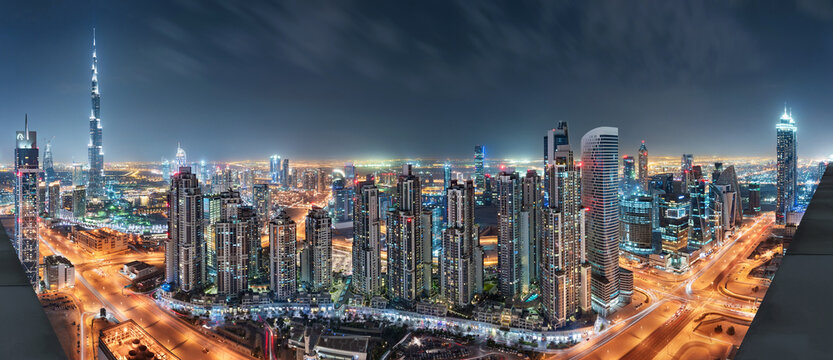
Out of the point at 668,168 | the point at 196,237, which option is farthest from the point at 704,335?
the point at 668,168

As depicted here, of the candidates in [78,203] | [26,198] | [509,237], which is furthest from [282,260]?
[78,203]

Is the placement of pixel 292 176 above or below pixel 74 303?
above

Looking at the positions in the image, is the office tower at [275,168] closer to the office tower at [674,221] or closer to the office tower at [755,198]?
the office tower at [674,221]

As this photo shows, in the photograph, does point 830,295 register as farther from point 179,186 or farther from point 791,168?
point 791,168

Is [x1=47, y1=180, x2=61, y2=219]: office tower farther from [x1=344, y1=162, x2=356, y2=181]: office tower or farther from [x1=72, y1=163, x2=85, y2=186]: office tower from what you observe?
[x1=344, y1=162, x2=356, y2=181]: office tower

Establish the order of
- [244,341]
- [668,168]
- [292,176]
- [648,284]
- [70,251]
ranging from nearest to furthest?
[244,341]
[648,284]
[70,251]
[668,168]
[292,176]

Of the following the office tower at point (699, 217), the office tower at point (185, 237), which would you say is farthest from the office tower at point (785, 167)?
the office tower at point (185, 237)

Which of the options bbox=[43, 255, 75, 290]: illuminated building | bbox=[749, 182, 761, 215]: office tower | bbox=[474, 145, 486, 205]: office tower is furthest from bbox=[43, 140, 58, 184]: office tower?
bbox=[749, 182, 761, 215]: office tower
